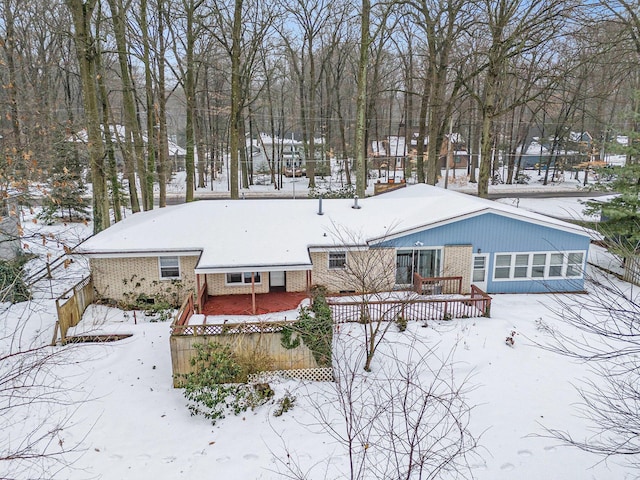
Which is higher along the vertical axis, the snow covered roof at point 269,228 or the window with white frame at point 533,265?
the snow covered roof at point 269,228

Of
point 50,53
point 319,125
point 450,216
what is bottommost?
point 450,216

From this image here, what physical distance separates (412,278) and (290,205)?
634 cm

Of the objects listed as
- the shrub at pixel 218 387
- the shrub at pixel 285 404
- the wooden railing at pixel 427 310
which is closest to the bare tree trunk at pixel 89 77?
the shrub at pixel 218 387

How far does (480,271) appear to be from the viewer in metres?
15.6

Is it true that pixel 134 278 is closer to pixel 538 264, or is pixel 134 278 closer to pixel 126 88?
pixel 126 88

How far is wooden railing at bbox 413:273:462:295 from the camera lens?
14711 mm

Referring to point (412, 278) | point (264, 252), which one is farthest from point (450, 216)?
point (264, 252)

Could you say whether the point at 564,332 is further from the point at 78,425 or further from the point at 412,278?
the point at 78,425

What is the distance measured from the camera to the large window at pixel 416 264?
1549cm

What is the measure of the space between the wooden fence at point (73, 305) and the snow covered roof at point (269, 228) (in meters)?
1.26

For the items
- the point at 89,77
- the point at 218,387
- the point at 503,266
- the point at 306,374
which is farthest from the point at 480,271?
the point at 89,77

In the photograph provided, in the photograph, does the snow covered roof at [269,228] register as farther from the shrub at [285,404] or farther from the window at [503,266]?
the shrub at [285,404]

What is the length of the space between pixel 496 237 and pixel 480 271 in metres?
1.42

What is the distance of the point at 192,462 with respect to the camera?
795 cm
